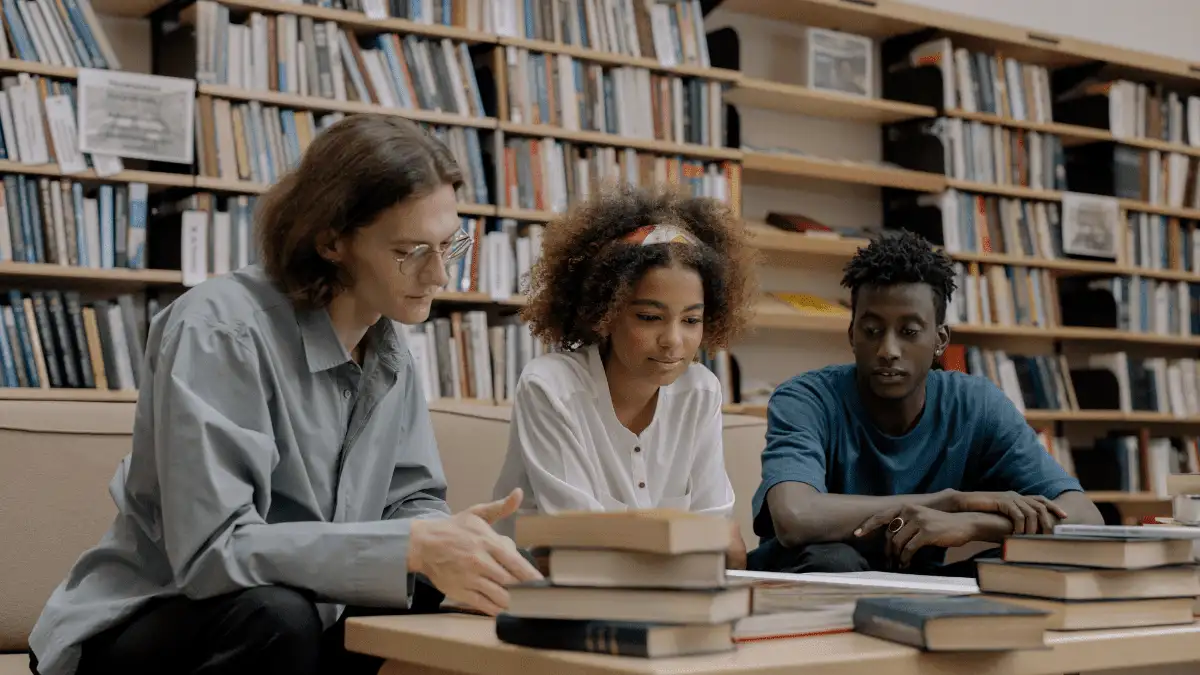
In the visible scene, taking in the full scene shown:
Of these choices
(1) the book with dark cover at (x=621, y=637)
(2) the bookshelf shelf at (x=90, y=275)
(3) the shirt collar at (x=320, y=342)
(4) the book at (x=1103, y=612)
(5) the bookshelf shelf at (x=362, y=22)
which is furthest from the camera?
(5) the bookshelf shelf at (x=362, y=22)

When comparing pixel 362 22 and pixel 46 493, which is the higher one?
pixel 362 22

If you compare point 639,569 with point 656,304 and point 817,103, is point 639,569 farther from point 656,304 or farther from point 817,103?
point 817,103

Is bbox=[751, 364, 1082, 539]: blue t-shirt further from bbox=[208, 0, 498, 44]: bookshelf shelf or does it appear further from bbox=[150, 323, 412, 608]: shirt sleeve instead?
bbox=[208, 0, 498, 44]: bookshelf shelf

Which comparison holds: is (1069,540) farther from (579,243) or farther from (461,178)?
(579,243)

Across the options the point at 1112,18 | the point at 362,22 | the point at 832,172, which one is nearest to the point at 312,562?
the point at 362,22

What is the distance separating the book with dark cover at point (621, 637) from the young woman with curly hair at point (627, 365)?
2.60 ft

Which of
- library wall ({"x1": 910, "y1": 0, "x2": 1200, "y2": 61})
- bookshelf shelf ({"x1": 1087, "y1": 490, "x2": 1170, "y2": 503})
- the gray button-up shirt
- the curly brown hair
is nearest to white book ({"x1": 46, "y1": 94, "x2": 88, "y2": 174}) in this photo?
the curly brown hair

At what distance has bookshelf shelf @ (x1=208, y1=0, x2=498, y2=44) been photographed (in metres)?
3.61

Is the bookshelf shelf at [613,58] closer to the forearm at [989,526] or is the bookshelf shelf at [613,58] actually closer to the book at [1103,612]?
the forearm at [989,526]

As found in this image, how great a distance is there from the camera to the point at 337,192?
1.61 m

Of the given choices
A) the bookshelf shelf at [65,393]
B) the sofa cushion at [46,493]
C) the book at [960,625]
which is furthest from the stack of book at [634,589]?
the bookshelf shelf at [65,393]

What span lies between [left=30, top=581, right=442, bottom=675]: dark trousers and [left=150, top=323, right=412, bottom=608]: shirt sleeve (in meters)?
0.03

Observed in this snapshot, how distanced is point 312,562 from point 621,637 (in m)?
0.47

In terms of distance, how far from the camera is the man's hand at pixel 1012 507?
6.59ft
